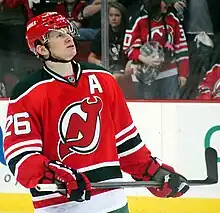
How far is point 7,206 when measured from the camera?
4473mm

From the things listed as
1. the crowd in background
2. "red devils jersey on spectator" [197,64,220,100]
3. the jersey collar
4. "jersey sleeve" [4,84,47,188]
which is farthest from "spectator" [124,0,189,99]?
"jersey sleeve" [4,84,47,188]

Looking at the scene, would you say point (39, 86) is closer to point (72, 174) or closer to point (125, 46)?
point (72, 174)

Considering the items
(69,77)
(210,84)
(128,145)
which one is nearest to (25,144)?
(69,77)

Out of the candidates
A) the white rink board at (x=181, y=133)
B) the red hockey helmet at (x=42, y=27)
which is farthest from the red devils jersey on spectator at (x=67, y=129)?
the white rink board at (x=181, y=133)

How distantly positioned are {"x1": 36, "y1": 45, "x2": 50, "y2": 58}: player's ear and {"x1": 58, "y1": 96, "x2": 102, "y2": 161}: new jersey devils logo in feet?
0.65

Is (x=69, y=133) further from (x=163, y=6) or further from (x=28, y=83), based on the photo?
(x=163, y=6)

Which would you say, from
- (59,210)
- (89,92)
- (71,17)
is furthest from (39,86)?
(71,17)

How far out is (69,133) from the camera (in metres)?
2.63

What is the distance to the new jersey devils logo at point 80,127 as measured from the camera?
2.62 m

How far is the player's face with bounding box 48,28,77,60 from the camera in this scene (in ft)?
8.86

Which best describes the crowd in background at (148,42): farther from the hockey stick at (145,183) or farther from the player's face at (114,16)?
the hockey stick at (145,183)

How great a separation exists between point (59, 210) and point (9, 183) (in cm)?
188

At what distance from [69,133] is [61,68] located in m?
0.22

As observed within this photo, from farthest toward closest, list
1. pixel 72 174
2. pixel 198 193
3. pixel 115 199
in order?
pixel 198 193
pixel 115 199
pixel 72 174
